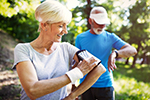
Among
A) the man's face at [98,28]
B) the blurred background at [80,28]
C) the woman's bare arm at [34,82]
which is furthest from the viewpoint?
the blurred background at [80,28]

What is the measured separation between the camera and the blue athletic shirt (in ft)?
8.16

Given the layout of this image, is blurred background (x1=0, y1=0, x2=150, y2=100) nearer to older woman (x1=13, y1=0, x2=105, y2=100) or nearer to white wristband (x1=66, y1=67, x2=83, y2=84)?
older woman (x1=13, y1=0, x2=105, y2=100)

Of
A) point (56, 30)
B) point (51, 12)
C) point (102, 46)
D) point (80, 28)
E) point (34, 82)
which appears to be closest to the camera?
point (34, 82)

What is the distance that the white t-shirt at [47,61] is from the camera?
4.95ft

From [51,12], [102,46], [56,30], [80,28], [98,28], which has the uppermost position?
[51,12]

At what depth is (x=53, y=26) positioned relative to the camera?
62.3 inches

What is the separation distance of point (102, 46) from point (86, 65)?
1147 millimetres

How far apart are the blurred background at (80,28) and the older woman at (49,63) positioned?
4.78ft

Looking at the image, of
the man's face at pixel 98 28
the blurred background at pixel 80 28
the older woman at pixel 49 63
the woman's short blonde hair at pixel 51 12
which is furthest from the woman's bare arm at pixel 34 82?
the blurred background at pixel 80 28

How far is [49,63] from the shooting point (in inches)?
63.5

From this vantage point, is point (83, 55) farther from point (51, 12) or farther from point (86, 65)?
point (51, 12)

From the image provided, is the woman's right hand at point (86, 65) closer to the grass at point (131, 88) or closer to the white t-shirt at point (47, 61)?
the white t-shirt at point (47, 61)

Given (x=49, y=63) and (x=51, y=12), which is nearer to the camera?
(x=51, y=12)

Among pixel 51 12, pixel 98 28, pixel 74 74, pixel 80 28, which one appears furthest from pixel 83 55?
pixel 80 28
